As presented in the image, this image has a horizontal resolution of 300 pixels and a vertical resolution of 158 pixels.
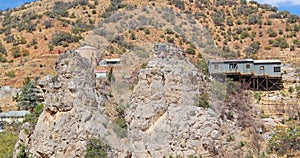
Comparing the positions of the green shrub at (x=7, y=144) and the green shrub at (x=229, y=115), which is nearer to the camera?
the green shrub at (x=229, y=115)

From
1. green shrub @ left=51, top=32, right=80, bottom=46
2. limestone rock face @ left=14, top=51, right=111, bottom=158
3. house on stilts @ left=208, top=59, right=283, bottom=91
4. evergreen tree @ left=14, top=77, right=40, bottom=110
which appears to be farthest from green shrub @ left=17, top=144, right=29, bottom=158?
green shrub @ left=51, top=32, right=80, bottom=46

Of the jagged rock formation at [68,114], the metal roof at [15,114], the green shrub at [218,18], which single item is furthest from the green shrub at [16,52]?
the jagged rock formation at [68,114]

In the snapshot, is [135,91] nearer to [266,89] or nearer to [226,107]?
[226,107]

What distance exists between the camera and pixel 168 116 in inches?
527

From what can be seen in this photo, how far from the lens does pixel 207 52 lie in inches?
688

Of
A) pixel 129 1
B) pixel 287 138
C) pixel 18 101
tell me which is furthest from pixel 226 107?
pixel 129 1

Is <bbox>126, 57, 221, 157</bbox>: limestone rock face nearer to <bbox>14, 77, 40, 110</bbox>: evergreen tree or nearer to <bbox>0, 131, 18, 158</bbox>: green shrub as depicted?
<bbox>0, 131, 18, 158</bbox>: green shrub

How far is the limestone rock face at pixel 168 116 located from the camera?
43.2 ft

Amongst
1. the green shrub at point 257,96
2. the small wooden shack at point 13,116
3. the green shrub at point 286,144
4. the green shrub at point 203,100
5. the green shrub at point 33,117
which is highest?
the green shrub at point 203,100

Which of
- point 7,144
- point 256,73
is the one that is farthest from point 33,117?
point 256,73

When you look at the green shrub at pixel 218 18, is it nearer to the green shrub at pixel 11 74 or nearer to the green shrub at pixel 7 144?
the green shrub at pixel 11 74

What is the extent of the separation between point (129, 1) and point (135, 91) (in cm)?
3659

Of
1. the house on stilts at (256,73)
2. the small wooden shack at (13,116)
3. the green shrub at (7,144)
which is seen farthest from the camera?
the small wooden shack at (13,116)

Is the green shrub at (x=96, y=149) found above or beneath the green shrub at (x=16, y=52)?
beneath
